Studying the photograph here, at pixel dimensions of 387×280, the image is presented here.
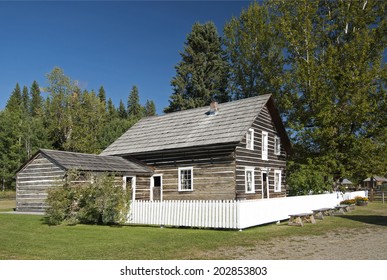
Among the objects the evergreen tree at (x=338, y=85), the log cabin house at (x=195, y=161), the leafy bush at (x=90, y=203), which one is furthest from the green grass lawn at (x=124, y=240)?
the evergreen tree at (x=338, y=85)

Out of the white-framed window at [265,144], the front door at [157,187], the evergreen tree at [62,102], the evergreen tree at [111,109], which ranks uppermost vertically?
the evergreen tree at [111,109]

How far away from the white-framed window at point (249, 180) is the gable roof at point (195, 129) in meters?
3.08

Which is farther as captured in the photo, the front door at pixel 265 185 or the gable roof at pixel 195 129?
the front door at pixel 265 185

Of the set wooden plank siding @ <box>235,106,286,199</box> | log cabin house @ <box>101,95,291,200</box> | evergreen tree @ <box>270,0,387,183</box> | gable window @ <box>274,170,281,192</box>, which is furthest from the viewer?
evergreen tree @ <box>270,0,387,183</box>

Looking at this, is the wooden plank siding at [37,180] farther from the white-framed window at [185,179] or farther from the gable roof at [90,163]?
the white-framed window at [185,179]

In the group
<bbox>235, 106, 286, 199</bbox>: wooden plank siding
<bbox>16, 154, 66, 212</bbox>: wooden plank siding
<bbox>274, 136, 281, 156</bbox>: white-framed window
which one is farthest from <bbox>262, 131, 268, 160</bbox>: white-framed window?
<bbox>16, 154, 66, 212</bbox>: wooden plank siding

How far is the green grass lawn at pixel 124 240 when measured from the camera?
9.95m

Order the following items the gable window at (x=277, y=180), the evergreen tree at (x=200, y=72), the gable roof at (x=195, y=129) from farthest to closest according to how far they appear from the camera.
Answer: the evergreen tree at (x=200, y=72)
the gable window at (x=277, y=180)
the gable roof at (x=195, y=129)

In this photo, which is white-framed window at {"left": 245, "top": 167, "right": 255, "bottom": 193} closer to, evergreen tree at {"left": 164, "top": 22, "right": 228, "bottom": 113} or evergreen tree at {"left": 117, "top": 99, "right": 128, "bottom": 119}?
evergreen tree at {"left": 164, "top": 22, "right": 228, "bottom": 113}

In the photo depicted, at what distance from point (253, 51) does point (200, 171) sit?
85.6ft

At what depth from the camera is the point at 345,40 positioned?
35.4m

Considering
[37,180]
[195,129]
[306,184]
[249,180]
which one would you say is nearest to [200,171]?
[249,180]

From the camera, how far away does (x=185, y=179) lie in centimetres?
2508

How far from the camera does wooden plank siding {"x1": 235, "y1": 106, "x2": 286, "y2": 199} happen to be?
76.4ft
